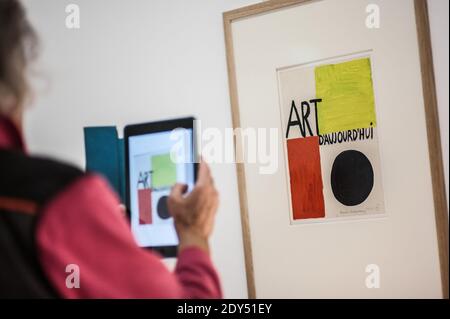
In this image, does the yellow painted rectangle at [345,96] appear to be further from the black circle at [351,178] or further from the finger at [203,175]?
the finger at [203,175]

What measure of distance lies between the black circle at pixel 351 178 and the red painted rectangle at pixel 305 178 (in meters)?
0.04

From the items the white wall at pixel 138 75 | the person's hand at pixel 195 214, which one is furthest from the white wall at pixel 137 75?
the person's hand at pixel 195 214

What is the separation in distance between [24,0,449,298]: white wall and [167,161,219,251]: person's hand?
1.54 ft

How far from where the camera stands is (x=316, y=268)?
3.92 feet

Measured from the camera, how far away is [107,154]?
130 cm

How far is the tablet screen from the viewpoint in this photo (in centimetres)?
110

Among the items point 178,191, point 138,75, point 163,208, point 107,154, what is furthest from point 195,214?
point 138,75

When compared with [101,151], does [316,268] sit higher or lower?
lower

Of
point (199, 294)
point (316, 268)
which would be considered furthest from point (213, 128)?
point (199, 294)

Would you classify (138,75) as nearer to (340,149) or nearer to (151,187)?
(151,187)

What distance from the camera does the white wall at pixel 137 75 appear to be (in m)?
1.32

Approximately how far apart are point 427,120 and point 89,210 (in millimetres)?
850
